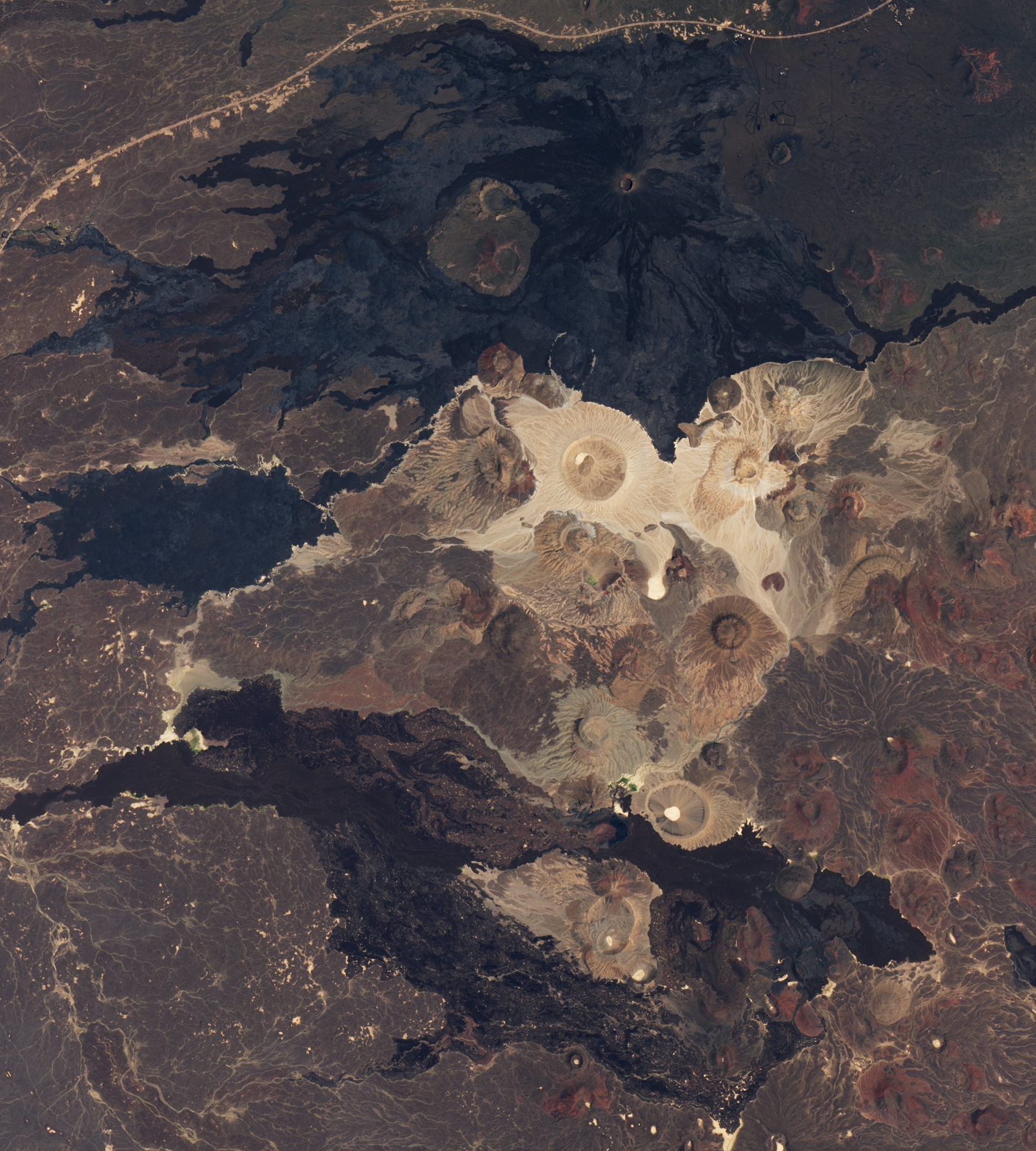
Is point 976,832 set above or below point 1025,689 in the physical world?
below

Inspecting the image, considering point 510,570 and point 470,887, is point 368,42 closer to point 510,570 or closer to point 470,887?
point 510,570

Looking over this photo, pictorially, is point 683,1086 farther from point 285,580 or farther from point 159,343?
point 159,343

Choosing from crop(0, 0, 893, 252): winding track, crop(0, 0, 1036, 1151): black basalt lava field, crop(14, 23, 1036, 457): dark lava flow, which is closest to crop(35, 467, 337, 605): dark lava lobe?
crop(0, 0, 1036, 1151): black basalt lava field

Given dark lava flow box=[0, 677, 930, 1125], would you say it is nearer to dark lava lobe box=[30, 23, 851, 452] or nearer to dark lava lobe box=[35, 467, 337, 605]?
dark lava lobe box=[35, 467, 337, 605]

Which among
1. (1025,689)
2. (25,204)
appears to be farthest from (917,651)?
(25,204)

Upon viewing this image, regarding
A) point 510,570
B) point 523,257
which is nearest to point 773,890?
point 510,570

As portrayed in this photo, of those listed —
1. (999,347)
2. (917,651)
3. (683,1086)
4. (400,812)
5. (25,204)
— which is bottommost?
(683,1086)
